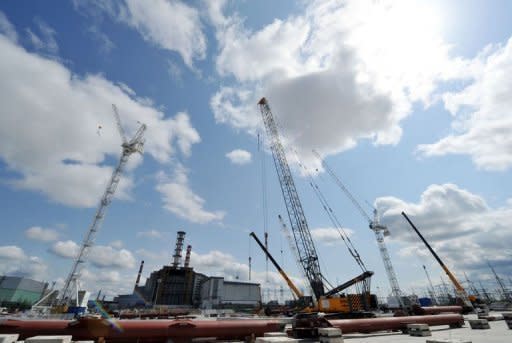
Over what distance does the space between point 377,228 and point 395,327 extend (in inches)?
3568

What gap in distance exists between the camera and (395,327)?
20750 mm

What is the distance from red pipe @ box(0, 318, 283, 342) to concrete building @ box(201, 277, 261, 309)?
296 ft

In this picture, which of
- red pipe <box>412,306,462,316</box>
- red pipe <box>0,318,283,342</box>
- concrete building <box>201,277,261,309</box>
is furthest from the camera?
concrete building <box>201,277,261,309</box>

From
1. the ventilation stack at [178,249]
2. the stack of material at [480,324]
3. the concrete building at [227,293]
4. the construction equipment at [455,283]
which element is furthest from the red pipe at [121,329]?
the ventilation stack at [178,249]

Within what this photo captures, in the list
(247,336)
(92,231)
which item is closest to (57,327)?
(247,336)

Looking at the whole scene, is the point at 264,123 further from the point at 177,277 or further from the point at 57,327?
the point at 177,277

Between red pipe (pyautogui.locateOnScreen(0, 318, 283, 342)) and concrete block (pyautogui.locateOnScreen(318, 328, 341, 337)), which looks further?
concrete block (pyautogui.locateOnScreen(318, 328, 341, 337))

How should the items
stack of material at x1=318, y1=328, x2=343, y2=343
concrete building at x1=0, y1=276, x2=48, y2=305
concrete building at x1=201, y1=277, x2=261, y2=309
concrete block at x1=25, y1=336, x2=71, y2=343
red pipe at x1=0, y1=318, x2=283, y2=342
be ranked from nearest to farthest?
concrete block at x1=25, y1=336, x2=71, y2=343 < red pipe at x1=0, y1=318, x2=283, y2=342 < stack of material at x1=318, y1=328, x2=343, y2=343 < concrete building at x1=201, y1=277, x2=261, y2=309 < concrete building at x1=0, y1=276, x2=48, y2=305

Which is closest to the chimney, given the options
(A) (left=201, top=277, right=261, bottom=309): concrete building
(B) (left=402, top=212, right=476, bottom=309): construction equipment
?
(A) (left=201, top=277, right=261, bottom=309): concrete building

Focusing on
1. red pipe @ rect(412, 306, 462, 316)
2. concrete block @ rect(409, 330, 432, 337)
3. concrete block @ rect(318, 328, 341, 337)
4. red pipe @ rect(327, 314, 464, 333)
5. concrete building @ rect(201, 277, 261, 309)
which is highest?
concrete building @ rect(201, 277, 261, 309)

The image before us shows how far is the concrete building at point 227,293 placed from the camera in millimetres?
97125

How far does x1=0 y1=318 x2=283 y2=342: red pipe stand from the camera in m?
13.4

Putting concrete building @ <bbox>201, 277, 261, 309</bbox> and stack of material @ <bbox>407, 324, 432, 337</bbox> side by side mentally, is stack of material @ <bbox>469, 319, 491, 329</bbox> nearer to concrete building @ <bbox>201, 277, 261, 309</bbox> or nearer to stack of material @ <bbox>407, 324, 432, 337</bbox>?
stack of material @ <bbox>407, 324, 432, 337</bbox>

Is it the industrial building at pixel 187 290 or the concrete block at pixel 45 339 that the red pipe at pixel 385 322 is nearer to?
the concrete block at pixel 45 339
